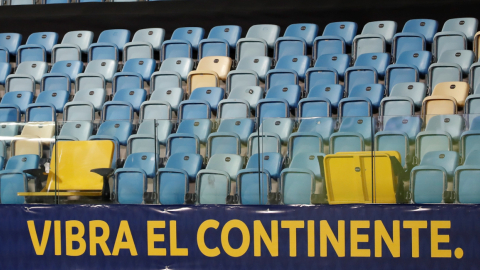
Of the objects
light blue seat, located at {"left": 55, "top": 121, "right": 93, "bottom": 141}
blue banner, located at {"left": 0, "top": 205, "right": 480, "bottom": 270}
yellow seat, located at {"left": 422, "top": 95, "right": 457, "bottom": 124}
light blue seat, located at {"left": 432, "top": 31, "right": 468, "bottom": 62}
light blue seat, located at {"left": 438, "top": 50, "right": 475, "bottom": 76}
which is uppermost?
light blue seat, located at {"left": 432, "top": 31, "right": 468, "bottom": 62}

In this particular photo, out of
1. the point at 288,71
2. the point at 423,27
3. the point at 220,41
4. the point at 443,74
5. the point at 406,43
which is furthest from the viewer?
the point at 220,41

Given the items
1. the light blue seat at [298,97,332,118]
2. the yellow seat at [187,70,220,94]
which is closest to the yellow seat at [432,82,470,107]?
the light blue seat at [298,97,332,118]

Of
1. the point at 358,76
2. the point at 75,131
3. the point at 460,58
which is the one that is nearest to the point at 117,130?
the point at 75,131

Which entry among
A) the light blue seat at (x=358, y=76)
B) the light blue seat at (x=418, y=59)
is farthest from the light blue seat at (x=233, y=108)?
the light blue seat at (x=418, y=59)

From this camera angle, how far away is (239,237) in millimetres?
4707

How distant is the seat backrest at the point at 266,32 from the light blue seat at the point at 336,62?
0.86 meters

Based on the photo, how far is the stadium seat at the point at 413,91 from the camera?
20.4 feet

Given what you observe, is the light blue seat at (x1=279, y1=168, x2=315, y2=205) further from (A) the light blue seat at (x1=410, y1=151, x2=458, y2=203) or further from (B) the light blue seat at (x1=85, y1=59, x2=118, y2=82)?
(B) the light blue seat at (x1=85, y1=59, x2=118, y2=82)

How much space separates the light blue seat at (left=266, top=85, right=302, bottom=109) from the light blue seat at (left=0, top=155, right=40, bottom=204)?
2.56 m

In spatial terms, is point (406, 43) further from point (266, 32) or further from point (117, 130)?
point (117, 130)

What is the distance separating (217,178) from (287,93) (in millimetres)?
2025

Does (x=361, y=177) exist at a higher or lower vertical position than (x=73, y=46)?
lower

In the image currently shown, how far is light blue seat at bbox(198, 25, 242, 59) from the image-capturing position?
25.3 feet

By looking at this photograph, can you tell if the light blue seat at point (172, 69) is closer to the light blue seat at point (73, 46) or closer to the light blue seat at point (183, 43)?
the light blue seat at point (183, 43)
